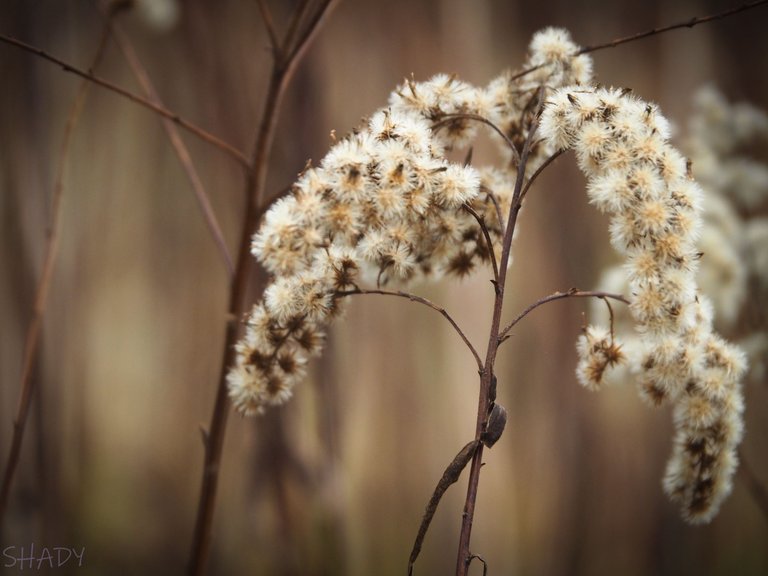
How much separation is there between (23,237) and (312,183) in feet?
1.79

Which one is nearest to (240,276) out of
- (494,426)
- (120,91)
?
(120,91)

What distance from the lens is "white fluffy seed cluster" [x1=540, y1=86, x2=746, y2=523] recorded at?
40cm

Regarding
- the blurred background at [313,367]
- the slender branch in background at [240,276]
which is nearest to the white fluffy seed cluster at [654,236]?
the slender branch in background at [240,276]

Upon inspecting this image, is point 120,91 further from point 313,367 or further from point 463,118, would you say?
point 313,367

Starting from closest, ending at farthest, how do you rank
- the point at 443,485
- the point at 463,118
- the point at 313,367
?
the point at 443,485
the point at 463,118
the point at 313,367

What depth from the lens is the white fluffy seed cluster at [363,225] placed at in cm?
40

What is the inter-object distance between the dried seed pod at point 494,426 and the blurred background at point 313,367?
49cm

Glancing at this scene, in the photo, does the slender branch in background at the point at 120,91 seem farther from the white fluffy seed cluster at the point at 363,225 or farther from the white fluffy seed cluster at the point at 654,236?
the white fluffy seed cluster at the point at 654,236

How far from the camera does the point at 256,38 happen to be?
34.1 inches

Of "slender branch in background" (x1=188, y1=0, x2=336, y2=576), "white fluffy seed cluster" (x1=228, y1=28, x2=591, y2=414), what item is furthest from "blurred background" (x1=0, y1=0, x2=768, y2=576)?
"white fluffy seed cluster" (x1=228, y1=28, x2=591, y2=414)

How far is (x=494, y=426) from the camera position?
0.38m

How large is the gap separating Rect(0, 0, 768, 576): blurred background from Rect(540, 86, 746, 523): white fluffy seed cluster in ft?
1.56

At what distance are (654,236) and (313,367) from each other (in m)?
0.54

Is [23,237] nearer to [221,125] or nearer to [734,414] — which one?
[221,125]
